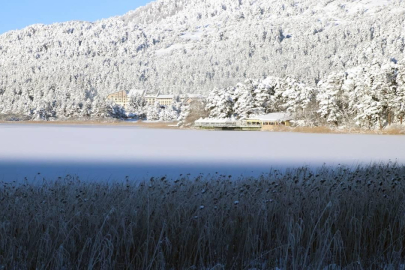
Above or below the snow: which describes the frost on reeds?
above

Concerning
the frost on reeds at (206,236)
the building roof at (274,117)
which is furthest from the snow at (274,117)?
the frost on reeds at (206,236)

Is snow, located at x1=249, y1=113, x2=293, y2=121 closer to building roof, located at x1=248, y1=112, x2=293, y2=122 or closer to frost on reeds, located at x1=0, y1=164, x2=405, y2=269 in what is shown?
building roof, located at x1=248, y1=112, x2=293, y2=122

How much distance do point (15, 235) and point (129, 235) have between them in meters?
1.03

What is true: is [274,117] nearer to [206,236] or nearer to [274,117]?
[274,117]

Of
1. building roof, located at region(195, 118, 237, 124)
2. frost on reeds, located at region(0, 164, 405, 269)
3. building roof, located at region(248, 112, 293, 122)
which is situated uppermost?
frost on reeds, located at region(0, 164, 405, 269)

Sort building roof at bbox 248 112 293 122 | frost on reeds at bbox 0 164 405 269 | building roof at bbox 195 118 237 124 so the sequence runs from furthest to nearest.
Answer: building roof at bbox 195 118 237 124
building roof at bbox 248 112 293 122
frost on reeds at bbox 0 164 405 269

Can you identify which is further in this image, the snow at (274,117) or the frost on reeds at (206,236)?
the snow at (274,117)

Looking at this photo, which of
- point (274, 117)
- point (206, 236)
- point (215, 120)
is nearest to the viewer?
point (206, 236)

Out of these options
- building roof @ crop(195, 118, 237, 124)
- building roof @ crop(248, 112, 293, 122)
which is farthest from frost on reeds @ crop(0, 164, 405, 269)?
building roof @ crop(195, 118, 237, 124)

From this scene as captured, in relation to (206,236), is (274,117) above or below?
below

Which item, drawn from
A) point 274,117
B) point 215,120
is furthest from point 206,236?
point 215,120

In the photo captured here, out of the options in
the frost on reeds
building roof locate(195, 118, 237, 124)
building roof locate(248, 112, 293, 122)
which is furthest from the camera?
building roof locate(195, 118, 237, 124)

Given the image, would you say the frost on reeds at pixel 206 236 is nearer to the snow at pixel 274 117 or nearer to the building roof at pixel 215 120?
the snow at pixel 274 117

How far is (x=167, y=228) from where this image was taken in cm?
397
